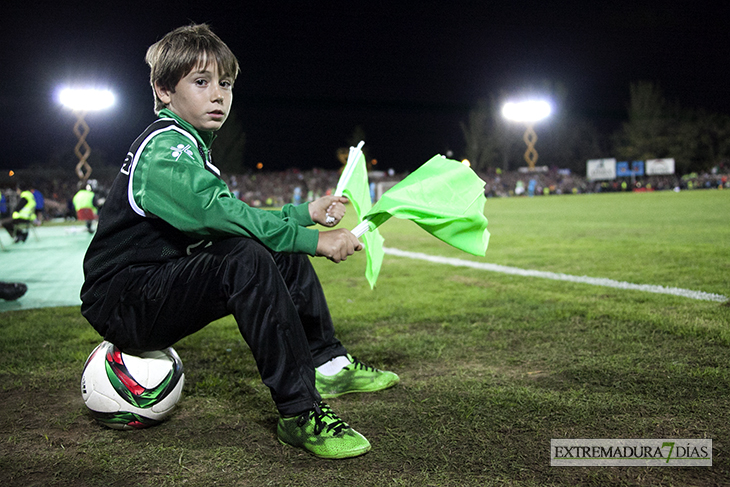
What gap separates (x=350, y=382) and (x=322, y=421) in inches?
24.9

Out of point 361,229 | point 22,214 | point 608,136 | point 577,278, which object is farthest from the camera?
point 608,136

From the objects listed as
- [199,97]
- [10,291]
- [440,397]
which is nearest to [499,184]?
[10,291]

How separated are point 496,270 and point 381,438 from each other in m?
4.65

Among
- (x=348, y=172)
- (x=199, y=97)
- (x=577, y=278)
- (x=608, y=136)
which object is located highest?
(x=608, y=136)

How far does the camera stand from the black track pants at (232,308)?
2020mm

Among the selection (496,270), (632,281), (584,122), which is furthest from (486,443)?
(584,122)

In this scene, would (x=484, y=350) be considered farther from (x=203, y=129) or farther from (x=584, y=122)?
(x=584, y=122)

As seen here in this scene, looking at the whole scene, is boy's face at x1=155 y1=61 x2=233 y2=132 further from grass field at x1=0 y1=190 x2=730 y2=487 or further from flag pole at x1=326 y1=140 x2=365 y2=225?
grass field at x1=0 y1=190 x2=730 y2=487

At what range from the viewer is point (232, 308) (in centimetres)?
203

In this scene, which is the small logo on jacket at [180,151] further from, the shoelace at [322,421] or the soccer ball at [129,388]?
the shoelace at [322,421]

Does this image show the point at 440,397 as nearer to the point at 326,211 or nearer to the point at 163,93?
the point at 326,211

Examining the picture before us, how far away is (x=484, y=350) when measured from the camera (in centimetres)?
329

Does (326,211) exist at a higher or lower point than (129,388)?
higher

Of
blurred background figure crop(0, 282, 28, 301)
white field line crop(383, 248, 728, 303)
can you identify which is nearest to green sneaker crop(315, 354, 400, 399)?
white field line crop(383, 248, 728, 303)
